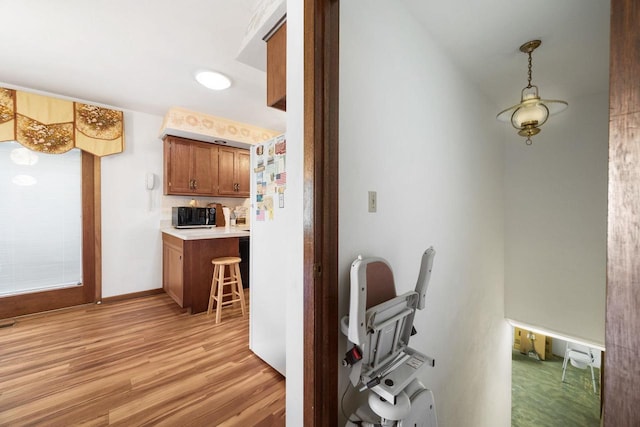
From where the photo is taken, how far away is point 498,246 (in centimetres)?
294

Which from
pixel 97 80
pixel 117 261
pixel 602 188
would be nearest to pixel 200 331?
pixel 117 261

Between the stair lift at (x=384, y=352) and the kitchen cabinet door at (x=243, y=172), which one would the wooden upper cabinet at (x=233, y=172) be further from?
the stair lift at (x=384, y=352)

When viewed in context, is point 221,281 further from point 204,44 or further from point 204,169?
point 204,44

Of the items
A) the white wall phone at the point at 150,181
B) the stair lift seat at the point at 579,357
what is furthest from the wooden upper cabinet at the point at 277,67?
the stair lift seat at the point at 579,357

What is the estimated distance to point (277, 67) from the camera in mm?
1537

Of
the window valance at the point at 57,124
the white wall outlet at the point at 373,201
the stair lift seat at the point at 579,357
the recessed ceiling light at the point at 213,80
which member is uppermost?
the recessed ceiling light at the point at 213,80

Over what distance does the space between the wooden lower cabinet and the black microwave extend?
0.38m

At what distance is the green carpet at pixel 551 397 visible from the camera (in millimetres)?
3510

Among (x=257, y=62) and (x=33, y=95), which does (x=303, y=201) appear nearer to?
(x=257, y=62)

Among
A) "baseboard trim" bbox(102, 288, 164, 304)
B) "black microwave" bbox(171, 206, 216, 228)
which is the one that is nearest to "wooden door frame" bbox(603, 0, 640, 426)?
"black microwave" bbox(171, 206, 216, 228)

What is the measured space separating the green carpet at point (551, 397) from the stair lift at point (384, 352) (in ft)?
13.7

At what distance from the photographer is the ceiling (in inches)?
60.8

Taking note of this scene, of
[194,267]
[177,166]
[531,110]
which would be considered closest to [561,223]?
[531,110]

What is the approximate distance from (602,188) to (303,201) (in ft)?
11.1
